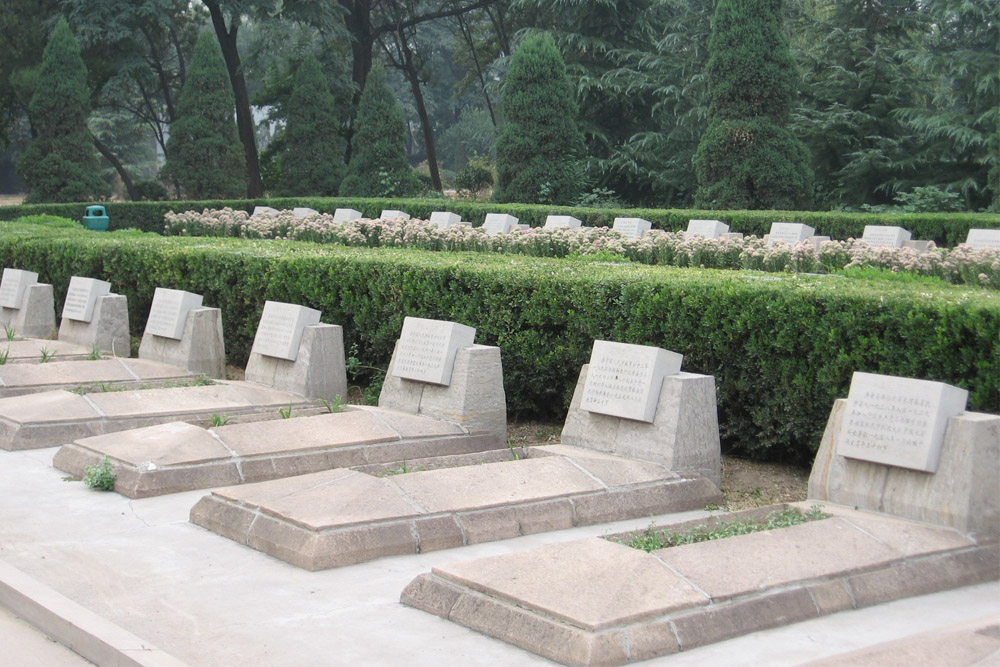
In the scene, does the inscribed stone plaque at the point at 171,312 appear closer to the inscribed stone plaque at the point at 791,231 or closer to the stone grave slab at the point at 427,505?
the stone grave slab at the point at 427,505

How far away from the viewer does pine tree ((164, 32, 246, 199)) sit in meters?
27.4

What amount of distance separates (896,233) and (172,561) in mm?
11396

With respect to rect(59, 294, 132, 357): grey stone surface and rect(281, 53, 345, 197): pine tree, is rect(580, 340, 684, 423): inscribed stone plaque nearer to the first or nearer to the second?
rect(59, 294, 132, 357): grey stone surface

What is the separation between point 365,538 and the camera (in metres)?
4.73

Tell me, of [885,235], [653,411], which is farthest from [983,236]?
[653,411]

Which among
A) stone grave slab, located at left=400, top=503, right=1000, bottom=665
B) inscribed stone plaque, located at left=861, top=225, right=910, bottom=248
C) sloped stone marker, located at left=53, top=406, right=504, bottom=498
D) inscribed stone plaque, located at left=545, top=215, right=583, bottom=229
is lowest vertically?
sloped stone marker, located at left=53, top=406, right=504, bottom=498

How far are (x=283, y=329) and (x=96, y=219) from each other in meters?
15.7

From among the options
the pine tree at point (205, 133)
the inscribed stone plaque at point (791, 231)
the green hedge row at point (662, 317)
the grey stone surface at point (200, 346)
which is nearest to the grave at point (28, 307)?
the green hedge row at point (662, 317)

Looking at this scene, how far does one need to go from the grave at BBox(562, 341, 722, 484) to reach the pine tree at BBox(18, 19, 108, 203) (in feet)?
75.3

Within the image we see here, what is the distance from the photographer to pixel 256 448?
20.6ft

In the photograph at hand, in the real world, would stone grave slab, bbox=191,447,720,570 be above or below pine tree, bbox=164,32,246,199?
below

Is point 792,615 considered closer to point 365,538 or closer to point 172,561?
point 365,538

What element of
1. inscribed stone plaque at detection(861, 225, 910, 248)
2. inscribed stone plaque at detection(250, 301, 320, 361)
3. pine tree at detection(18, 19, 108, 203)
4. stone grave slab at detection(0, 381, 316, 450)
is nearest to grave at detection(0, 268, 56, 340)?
stone grave slab at detection(0, 381, 316, 450)

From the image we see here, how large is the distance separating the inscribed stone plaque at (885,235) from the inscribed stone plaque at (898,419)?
9.29 m
